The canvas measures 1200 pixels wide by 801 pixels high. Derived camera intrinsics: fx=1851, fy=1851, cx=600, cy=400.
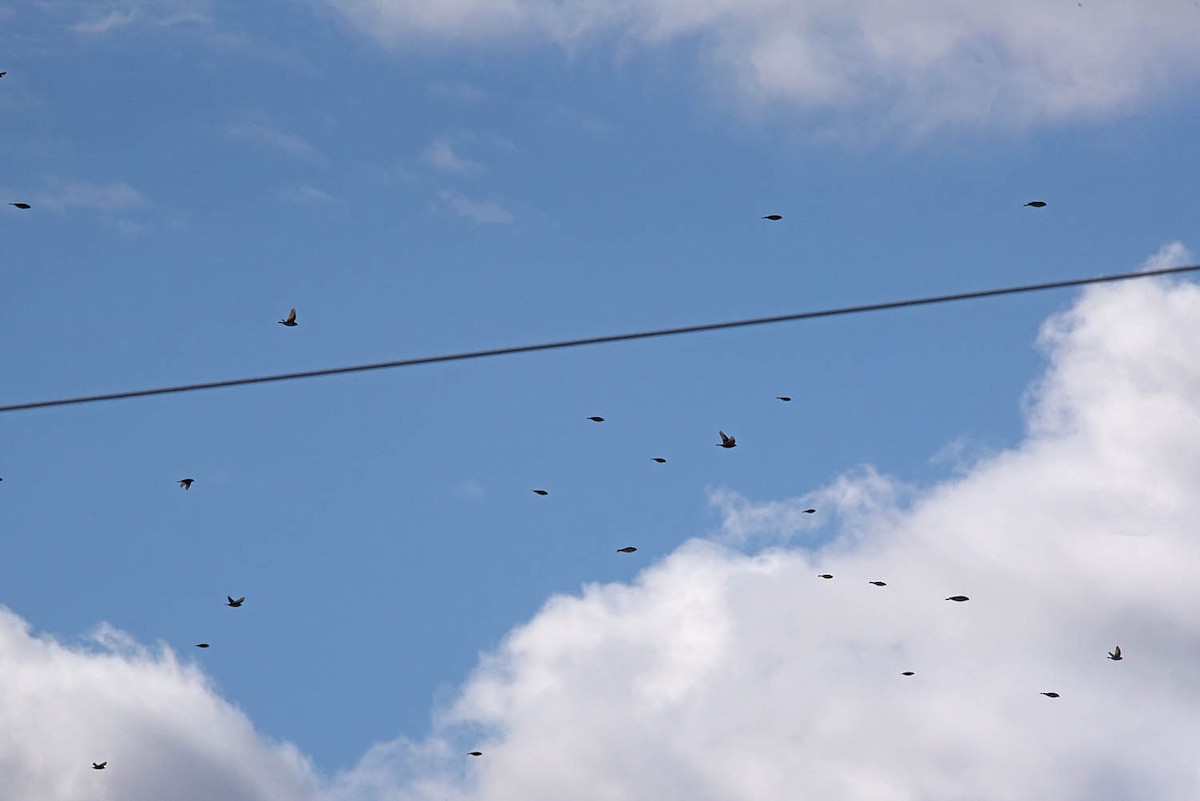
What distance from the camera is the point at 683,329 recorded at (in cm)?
2559

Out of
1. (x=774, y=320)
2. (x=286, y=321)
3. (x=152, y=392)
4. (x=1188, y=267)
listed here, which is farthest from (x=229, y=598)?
(x=1188, y=267)

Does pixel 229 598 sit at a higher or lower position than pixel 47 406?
higher

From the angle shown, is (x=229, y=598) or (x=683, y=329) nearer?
(x=683, y=329)

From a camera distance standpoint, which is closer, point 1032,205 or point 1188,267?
point 1188,267

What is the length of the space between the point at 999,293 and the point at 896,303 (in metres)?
1.39

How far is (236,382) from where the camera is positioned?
2581cm

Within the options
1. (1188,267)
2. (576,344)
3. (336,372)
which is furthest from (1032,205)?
(336,372)

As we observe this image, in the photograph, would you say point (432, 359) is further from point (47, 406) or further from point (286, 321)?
point (286, 321)

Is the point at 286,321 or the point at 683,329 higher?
the point at 286,321

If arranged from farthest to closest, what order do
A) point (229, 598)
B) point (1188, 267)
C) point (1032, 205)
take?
point (229, 598)
point (1032, 205)
point (1188, 267)

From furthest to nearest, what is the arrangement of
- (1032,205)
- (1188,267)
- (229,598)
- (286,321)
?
(229,598) → (286,321) → (1032,205) → (1188,267)

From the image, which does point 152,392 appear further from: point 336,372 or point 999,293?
point 999,293

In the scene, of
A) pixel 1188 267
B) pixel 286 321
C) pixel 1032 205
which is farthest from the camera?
pixel 286 321

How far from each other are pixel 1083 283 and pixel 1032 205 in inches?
422
